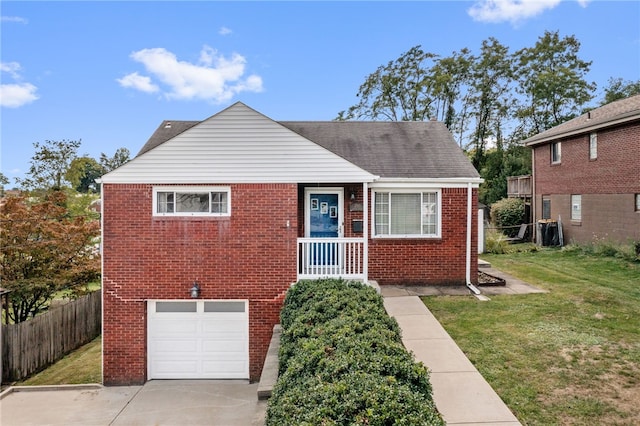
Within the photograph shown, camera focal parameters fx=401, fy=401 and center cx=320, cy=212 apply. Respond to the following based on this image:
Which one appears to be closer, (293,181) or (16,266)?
(293,181)

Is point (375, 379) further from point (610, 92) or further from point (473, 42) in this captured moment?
point (610, 92)

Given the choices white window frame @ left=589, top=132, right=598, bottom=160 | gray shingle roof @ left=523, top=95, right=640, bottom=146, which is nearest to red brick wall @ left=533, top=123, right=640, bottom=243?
white window frame @ left=589, top=132, right=598, bottom=160

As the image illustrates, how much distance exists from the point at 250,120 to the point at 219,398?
587 cm

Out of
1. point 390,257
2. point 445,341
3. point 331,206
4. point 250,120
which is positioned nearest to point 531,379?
point 445,341

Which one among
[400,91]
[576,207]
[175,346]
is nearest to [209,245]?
[175,346]

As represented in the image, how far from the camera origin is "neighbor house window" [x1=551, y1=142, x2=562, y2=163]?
66.8 ft

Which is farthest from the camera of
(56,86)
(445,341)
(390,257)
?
(56,86)

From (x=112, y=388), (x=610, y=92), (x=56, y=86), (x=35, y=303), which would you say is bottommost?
(x=112, y=388)

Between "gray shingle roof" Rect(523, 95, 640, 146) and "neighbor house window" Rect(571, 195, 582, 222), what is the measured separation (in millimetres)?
2987

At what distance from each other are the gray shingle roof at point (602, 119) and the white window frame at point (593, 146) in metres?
0.38

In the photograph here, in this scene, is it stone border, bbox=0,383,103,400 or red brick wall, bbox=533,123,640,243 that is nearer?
stone border, bbox=0,383,103,400

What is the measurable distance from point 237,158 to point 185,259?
2514 millimetres

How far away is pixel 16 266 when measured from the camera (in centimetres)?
1247

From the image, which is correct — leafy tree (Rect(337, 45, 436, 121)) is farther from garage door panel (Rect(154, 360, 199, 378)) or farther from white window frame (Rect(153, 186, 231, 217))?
garage door panel (Rect(154, 360, 199, 378))
